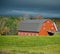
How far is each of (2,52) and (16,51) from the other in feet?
1.01

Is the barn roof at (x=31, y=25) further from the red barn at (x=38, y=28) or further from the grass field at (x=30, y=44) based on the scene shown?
the grass field at (x=30, y=44)

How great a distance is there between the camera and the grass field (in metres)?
4.05

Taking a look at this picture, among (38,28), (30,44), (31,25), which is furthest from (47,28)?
(30,44)

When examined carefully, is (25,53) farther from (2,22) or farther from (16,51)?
(2,22)

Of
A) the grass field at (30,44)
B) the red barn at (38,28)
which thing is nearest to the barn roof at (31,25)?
the red barn at (38,28)

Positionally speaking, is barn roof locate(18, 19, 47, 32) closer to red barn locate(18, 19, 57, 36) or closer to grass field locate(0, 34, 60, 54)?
red barn locate(18, 19, 57, 36)

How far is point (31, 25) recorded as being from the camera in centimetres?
430

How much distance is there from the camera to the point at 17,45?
424 centimetres

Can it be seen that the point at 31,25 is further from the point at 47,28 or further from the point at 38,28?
the point at 47,28

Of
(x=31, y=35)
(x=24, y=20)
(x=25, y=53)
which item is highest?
(x=24, y=20)

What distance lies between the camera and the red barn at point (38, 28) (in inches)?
162

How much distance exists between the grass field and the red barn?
0.09 m

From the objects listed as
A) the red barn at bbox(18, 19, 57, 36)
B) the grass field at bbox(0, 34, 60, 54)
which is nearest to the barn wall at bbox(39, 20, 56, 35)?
the red barn at bbox(18, 19, 57, 36)

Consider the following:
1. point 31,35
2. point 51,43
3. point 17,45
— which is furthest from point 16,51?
point 51,43
